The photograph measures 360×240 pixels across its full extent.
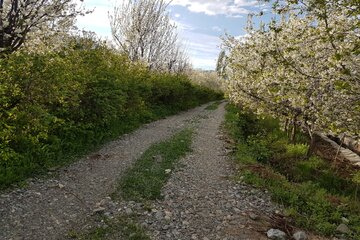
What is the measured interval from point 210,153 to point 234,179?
9.80ft

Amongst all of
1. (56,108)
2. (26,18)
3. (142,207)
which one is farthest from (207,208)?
(26,18)

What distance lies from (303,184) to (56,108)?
7313mm

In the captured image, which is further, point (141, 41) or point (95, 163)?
point (141, 41)

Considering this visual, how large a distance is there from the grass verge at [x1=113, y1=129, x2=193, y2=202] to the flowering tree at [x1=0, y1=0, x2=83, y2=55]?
5.25 m

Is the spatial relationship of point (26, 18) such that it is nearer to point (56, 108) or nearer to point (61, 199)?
point (56, 108)

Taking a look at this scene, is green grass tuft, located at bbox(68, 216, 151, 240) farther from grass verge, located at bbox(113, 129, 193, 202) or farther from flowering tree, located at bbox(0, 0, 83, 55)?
flowering tree, located at bbox(0, 0, 83, 55)

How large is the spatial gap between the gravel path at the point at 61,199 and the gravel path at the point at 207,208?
1322 millimetres

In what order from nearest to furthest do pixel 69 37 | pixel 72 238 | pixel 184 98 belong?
1. pixel 72 238
2. pixel 69 37
3. pixel 184 98

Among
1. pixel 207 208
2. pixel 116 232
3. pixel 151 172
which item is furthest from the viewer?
pixel 151 172

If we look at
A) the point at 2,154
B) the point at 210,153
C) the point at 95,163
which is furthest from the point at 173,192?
the point at 210,153

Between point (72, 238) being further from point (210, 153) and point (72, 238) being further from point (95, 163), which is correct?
point (210, 153)

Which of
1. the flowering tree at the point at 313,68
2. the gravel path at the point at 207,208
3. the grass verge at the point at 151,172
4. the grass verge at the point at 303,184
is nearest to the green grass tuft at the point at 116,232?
the gravel path at the point at 207,208

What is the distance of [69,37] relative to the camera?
13797mm

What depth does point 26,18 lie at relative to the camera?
10922mm
